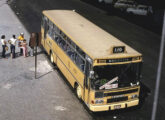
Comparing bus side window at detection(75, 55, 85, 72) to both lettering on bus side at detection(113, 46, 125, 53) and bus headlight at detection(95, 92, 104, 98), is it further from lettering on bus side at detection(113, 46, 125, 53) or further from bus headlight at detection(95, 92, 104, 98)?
lettering on bus side at detection(113, 46, 125, 53)

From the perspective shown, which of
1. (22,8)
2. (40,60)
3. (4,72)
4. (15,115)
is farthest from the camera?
(22,8)

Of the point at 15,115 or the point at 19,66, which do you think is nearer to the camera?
the point at 15,115

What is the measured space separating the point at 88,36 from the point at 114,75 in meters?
2.97

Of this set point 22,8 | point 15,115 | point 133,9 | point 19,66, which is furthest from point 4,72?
point 133,9

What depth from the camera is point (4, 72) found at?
57.5 feet

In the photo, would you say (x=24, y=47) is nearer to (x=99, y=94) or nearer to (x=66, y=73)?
(x=66, y=73)

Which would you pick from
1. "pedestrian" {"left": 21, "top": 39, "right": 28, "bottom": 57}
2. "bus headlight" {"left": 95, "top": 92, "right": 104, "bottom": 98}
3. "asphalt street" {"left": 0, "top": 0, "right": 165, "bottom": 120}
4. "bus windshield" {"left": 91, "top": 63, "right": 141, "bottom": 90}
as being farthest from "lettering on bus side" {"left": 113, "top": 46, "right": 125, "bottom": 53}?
"pedestrian" {"left": 21, "top": 39, "right": 28, "bottom": 57}

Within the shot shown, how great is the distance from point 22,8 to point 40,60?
18.2m

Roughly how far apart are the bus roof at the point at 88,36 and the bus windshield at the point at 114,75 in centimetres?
48

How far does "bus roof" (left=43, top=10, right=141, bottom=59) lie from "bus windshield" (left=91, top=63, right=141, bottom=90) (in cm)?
48

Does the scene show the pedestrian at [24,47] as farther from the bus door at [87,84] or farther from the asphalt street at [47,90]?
the bus door at [87,84]

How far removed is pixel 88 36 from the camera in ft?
46.8

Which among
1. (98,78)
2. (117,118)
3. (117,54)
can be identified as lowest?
(117,118)

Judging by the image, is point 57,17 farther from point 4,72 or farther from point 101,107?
point 101,107
